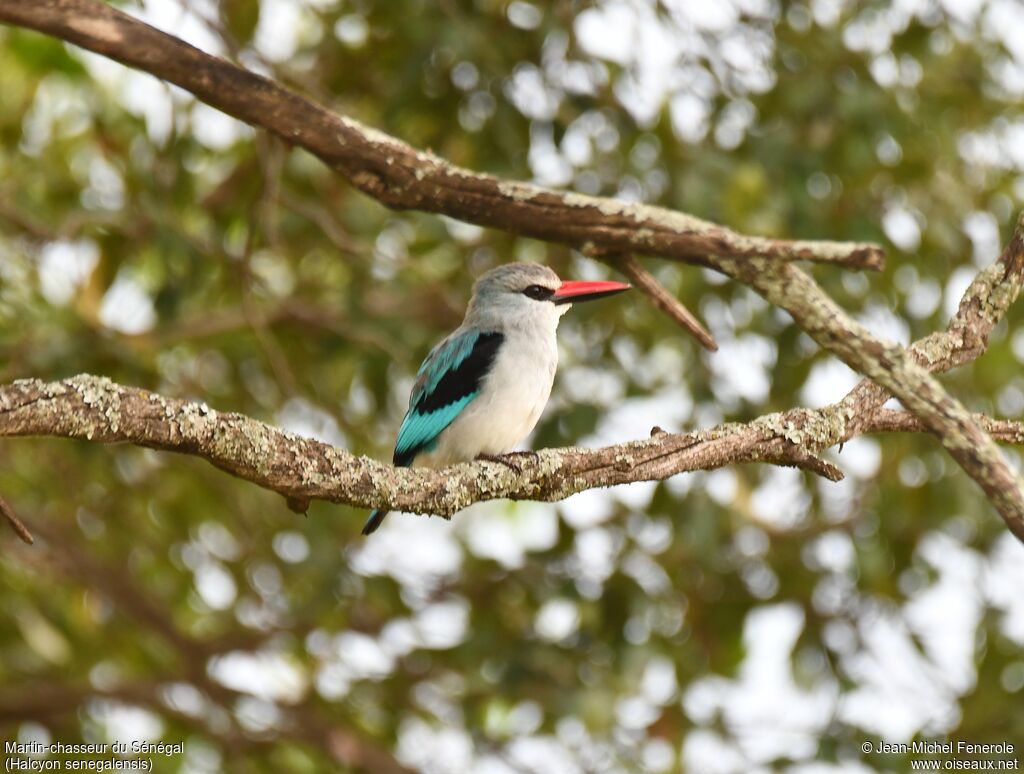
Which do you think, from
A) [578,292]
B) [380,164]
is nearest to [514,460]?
[380,164]

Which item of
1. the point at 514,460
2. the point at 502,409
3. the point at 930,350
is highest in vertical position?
the point at 930,350

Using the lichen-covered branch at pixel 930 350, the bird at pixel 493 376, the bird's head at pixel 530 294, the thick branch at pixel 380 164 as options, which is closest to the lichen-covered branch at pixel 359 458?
the lichen-covered branch at pixel 930 350

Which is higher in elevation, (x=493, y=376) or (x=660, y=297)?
(x=660, y=297)

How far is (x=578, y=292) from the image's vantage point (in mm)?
4895

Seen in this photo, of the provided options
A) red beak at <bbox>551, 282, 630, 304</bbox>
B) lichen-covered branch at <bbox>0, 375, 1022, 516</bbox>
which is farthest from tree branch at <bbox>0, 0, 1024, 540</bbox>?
red beak at <bbox>551, 282, 630, 304</bbox>

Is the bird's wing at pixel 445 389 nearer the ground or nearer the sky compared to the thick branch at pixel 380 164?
nearer the ground

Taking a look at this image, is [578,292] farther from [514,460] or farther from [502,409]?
[514,460]

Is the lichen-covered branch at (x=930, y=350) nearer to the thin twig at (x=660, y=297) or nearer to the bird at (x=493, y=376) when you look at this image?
the thin twig at (x=660, y=297)

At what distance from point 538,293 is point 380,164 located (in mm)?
1469

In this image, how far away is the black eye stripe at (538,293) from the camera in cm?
493

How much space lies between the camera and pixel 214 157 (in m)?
6.23

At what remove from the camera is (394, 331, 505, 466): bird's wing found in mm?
4516

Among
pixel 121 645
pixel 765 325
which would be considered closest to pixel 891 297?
pixel 765 325

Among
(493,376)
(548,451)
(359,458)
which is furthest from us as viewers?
(493,376)
